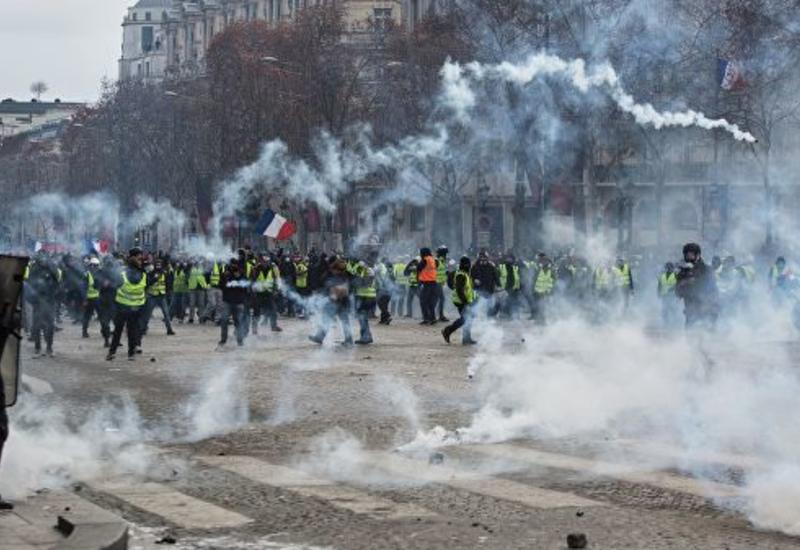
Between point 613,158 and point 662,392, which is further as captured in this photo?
point 613,158

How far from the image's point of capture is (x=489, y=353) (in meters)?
25.4

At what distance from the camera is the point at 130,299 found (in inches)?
985

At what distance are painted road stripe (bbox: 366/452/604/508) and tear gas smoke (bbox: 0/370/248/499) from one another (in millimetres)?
1720

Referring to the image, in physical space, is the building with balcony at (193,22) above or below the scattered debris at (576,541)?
above

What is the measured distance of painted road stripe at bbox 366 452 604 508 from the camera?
10.8 metres

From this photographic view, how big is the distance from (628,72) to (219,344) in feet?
35.0

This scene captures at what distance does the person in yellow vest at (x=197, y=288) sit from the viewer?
37844mm

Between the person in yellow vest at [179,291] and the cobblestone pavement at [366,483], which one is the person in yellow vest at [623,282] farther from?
the cobblestone pavement at [366,483]

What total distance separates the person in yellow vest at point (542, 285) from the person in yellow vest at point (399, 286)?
5.34 metres

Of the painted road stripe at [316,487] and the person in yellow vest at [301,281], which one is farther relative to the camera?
the person in yellow vest at [301,281]

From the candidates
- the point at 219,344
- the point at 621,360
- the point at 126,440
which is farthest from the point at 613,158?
the point at 126,440

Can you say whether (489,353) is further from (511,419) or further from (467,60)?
(467,60)

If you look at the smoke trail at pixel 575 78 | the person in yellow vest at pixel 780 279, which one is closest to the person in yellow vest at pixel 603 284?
the smoke trail at pixel 575 78

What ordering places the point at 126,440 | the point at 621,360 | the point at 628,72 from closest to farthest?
the point at 126,440
the point at 621,360
the point at 628,72
